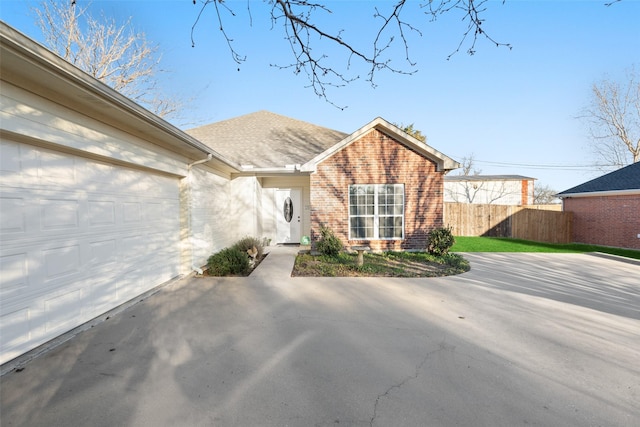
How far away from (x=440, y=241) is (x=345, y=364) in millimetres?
6803

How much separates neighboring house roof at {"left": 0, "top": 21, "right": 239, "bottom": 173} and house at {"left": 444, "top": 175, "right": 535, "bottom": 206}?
29047 millimetres

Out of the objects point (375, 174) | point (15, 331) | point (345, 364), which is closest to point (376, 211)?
point (375, 174)

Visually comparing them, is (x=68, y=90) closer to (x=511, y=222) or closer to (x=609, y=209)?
(x=609, y=209)

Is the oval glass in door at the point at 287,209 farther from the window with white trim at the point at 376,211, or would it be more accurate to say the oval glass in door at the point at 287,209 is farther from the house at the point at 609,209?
the house at the point at 609,209

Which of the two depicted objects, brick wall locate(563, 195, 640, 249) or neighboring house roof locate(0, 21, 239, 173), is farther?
brick wall locate(563, 195, 640, 249)

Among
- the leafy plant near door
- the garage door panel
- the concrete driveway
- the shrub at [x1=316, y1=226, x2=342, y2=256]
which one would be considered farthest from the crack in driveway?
the shrub at [x1=316, y1=226, x2=342, y2=256]

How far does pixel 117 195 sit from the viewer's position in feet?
14.9

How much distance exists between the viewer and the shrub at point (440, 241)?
28.7 feet

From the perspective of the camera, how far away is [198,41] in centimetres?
287

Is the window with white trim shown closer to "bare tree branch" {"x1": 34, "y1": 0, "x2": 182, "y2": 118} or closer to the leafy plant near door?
the leafy plant near door

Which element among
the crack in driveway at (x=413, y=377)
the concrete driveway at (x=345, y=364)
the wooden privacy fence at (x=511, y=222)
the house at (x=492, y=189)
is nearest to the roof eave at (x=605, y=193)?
the wooden privacy fence at (x=511, y=222)

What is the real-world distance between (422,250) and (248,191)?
6.77 m

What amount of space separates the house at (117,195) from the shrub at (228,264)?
47 centimetres

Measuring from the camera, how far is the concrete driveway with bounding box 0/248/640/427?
A: 2295mm
